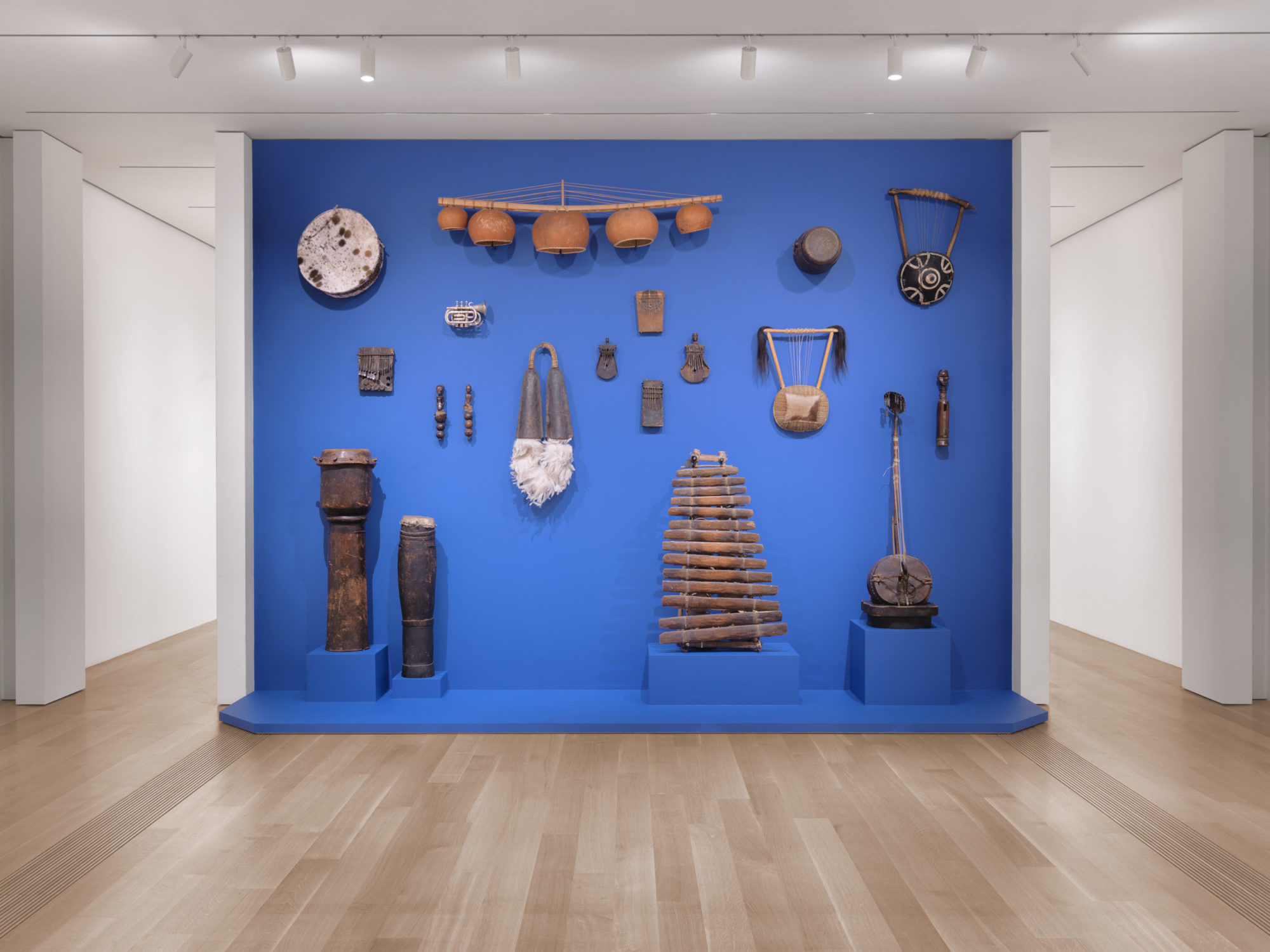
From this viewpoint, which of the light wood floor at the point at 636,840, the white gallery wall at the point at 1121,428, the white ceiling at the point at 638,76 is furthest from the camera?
the white gallery wall at the point at 1121,428

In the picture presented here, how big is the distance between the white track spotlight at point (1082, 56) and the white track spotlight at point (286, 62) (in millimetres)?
2949

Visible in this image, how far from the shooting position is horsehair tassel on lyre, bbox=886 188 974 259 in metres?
4.09

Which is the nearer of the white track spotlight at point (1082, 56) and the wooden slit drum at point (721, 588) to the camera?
the white track spotlight at point (1082, 56)

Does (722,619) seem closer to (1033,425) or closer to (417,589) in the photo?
(417,589)

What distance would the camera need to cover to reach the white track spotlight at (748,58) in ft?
10.3

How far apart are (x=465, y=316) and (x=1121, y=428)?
162 inches

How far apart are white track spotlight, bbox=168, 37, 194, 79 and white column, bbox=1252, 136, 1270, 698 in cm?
479

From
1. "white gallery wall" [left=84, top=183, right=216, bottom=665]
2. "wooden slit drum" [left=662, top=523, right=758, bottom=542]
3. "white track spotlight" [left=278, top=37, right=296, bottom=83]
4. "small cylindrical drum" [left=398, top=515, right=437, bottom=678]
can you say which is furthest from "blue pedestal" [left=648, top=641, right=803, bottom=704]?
"white gallery wall" [left=84, top=183, right=216, bottom=665]

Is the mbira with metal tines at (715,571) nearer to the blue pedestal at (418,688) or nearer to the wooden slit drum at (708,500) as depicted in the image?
the wooden slit drum at (708,500)

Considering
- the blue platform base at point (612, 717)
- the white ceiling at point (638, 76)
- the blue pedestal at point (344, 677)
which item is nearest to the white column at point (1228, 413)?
the white ceiling at point (638, 76)

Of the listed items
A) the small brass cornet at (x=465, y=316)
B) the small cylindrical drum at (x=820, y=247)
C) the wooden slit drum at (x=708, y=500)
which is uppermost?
the small cylindrical drum at (x=820, y=247)

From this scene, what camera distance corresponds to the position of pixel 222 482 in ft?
13.1

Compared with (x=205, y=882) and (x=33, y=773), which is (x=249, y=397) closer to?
(x=33, y=773)

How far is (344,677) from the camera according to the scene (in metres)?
3.86
